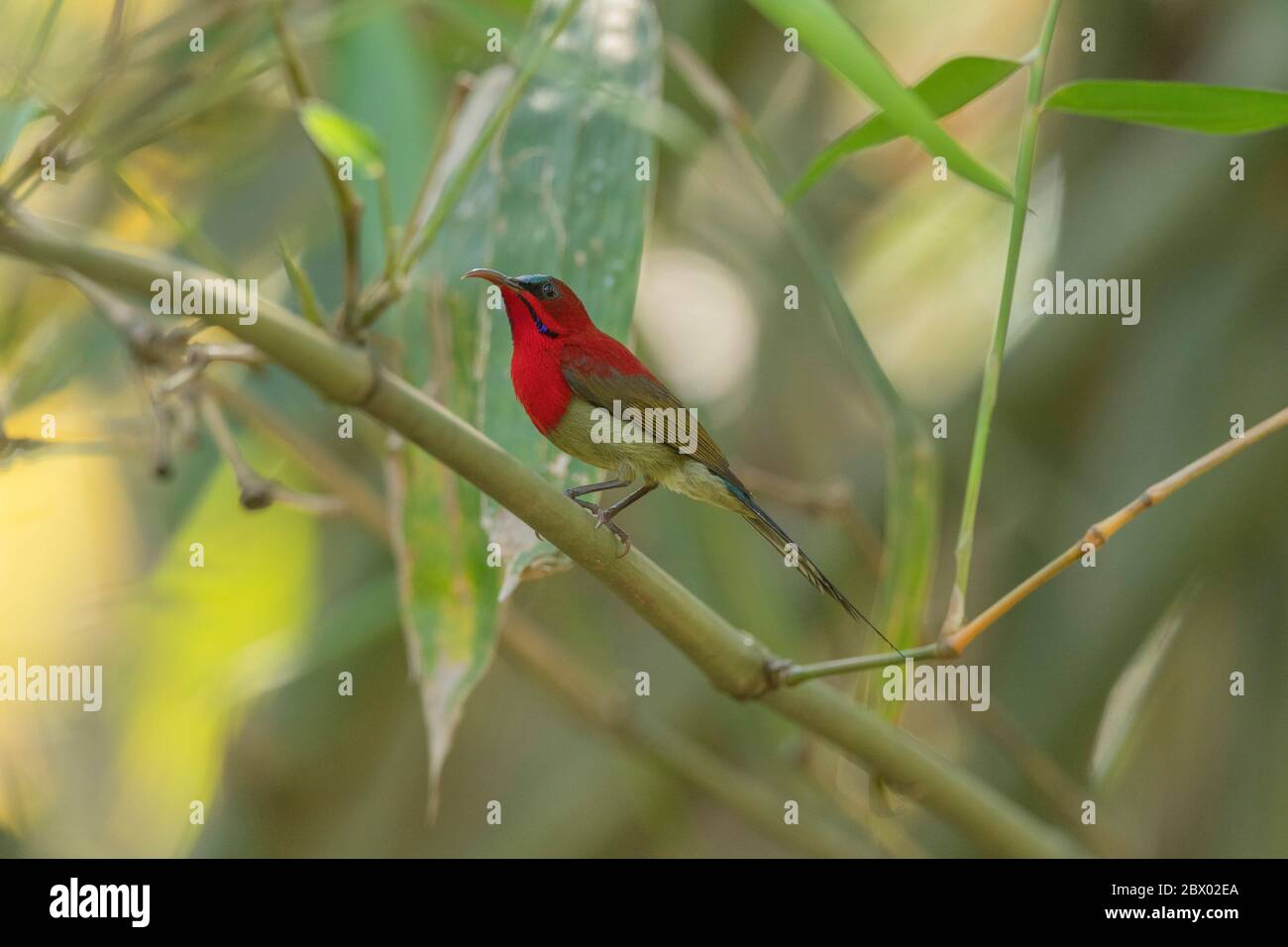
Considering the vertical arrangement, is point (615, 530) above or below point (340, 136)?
below

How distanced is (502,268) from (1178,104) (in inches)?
33.3

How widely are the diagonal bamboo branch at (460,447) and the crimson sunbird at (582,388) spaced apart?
0.21 meters

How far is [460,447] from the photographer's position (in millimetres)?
1139

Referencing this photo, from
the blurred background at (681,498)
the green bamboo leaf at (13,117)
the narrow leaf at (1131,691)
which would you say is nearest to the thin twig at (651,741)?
the blurred background at (681,498)

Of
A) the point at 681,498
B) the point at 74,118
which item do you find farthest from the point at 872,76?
the point at 681,498

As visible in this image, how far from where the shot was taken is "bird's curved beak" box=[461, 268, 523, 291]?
159 cm

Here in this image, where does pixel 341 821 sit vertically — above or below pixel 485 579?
below

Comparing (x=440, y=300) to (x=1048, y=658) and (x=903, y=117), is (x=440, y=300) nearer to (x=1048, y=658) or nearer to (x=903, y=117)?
(x=903, y=117)

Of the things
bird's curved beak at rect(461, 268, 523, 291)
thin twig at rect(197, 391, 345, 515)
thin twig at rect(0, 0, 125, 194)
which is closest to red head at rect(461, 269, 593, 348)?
bird's curved beak at rect(461, 268, 523, 291)

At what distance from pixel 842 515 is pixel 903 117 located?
1285mm

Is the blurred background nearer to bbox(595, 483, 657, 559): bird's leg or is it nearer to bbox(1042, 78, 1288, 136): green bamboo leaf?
bbox(595, 483, 657, 559): bird's leg

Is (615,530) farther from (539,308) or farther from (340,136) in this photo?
(340,136)

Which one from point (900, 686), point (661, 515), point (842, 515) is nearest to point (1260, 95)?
point (900, 686)
